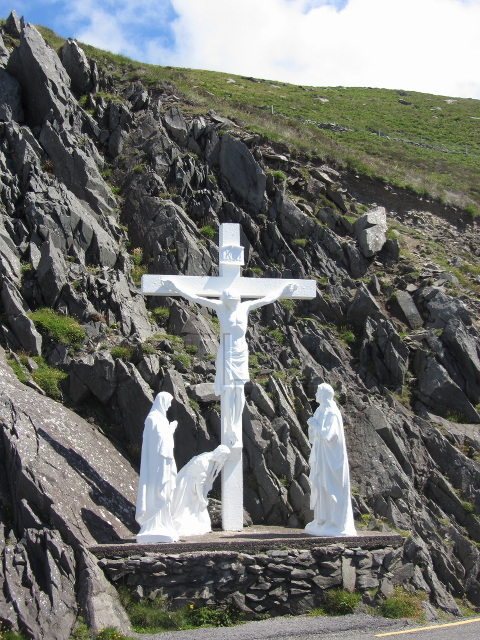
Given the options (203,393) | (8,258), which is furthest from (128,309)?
(203,393)

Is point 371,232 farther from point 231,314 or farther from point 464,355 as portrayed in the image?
point 231,314

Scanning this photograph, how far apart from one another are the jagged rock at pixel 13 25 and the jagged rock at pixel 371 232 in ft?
42.1

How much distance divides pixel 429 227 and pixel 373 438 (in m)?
11.0

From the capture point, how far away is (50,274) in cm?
1559

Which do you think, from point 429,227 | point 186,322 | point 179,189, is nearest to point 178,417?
point 186,322

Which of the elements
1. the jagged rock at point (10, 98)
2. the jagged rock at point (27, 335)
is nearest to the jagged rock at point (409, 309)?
the jagged rock at point (27, 335)

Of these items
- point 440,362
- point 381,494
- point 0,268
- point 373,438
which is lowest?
point 381,494

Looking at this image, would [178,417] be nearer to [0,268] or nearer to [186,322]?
[186,322]

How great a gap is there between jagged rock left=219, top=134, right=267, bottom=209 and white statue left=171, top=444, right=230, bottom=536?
10.8 metres

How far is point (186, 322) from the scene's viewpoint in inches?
646

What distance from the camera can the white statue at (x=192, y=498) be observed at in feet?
36.1

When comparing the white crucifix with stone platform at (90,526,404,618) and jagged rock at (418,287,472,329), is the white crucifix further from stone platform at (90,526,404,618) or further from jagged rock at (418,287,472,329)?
jagged rock at (418,287,472,329)

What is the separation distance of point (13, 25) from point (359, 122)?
2661 cm

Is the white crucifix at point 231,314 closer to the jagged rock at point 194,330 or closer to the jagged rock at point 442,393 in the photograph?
the jagged rock at point 194,330
